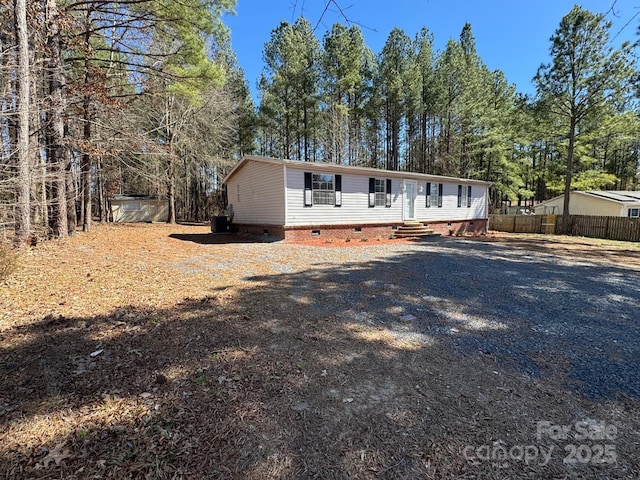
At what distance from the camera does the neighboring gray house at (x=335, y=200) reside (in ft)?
37.8

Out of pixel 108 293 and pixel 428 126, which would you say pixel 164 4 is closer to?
pixel 108 293

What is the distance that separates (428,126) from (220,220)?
20.6m

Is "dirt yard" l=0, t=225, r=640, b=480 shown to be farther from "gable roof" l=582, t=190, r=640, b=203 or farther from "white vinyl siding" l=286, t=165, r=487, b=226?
"gable roof" l=582, t=190, r=640, b=203

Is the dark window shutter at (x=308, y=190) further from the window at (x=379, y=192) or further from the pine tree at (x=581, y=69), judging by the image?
the pine tree at (x=581, y=69)

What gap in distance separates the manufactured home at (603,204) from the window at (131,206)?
33.9 meters

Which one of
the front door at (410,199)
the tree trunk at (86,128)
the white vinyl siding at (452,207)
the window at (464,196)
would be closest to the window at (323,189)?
the front door at (410,199)

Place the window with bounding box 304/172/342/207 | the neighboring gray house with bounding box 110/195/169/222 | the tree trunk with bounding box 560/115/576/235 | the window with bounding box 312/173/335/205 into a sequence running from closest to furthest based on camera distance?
the window with bounding box 304/172/342/207 → the window with bounding box 312/173/335/205 → the tree trunk with bounding box 560/115/576/235 → the neighboring gray house with bounding box 110/195/169/222

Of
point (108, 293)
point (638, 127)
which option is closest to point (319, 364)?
point (108, 293)

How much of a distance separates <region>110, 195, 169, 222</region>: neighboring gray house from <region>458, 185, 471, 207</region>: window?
70.2 feet

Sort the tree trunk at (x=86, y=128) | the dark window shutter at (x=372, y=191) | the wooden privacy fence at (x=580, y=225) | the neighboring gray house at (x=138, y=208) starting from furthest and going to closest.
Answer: the neighboring gray house at (x=138, y=208)
the wooden privacy fence at (x=580, y=225)
the dark window shutter at (x=372, y=191)
the tree trunk at (x=86, y=128)

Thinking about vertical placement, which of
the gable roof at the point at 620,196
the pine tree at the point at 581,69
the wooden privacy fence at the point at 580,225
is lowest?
the wooden privacy fence at the point at 580,225

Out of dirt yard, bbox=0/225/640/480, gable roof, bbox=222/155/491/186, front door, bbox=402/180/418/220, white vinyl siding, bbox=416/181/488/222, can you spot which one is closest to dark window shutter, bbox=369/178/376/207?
gable roof, bbox=222/155/491/186

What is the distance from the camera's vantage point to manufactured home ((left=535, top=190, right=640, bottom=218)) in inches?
824

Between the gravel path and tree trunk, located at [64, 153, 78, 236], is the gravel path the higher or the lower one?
the lower one
